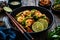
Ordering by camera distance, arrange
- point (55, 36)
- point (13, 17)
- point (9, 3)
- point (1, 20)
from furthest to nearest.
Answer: point (9, 3), point (1, 20), point (13, 17), point (55, 36)

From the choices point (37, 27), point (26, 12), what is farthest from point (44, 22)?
point (26, 12)

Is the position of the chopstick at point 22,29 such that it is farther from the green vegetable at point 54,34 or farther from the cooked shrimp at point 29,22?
the green vegetable at point 54,34

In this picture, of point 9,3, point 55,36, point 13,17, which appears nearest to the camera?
point 55,36

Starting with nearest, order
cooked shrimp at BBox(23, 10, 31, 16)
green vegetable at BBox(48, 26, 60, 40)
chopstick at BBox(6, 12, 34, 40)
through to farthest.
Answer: chopstick at BBox(6, 12, 34, 40) → green vegetable at BBox(48, 26, 60, 40) → cooked shrimp at BBox(23, 10, 31, 16)

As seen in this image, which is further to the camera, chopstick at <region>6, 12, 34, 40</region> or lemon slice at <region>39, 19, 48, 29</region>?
lemon slice at <region>39, 19, 48, 29</region>

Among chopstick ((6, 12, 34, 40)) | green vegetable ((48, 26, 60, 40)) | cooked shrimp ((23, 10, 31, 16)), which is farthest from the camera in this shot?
cooked shrimp ((23, 10, 31, 16))

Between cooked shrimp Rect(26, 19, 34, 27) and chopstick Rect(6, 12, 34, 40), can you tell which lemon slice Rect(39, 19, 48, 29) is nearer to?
cooked shrimp Rect(26, 19, 34, 27)

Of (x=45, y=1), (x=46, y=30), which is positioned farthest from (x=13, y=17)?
(x=45, y=1)

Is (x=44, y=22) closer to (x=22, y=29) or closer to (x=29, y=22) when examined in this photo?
(x=29, y=22)

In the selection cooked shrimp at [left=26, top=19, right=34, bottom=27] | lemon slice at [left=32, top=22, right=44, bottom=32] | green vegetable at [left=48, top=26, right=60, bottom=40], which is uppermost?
cooked shrimp at [left=26, top=19, right=34, bottom=27]

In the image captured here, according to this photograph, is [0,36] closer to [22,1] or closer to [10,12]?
[10,12]

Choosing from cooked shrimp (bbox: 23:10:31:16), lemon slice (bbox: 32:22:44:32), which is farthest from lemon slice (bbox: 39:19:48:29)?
cooked shrimp (bbox: 23:10:31:16)
